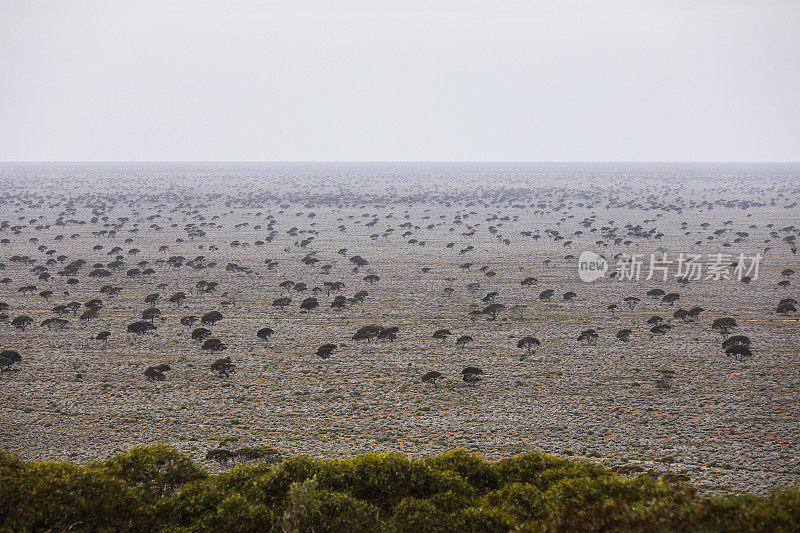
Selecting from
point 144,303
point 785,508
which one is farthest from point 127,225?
point 785,508

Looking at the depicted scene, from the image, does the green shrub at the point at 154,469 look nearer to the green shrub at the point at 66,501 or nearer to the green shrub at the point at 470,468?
the green shrub at the point at 66,501

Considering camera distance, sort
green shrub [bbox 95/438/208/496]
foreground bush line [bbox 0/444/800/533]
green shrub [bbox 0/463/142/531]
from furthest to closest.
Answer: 1. green shrub [bbox 95/438/208/496]
2. green shrub [bbox 0/463/142/531]
3. foreground bush line [bbox 0/444/800/533]

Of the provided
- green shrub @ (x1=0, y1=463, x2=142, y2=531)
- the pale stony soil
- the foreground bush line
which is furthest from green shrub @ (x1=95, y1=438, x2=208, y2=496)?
the pale stony soil

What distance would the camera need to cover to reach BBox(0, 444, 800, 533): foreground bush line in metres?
13.0

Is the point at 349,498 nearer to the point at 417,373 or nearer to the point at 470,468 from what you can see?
the point at 470,468

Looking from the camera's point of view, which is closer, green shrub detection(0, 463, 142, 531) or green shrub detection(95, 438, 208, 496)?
green shrub detection(0, 463, 142, 531)

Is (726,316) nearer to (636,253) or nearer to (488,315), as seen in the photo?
(488,315)

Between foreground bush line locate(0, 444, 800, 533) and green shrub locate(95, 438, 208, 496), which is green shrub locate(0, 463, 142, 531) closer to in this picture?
foreground bush line locate(0, 444, 800, 533)

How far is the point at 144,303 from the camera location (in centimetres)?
5147

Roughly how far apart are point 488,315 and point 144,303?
3508 cm

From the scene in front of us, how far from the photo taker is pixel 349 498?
50.6 ft

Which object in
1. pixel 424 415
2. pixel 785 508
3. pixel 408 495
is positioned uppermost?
pixel 785 508

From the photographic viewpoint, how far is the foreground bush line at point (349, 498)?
514 inches

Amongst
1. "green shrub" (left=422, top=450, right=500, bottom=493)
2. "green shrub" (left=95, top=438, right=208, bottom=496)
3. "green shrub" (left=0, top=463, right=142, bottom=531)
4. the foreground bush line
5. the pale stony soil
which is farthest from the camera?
the pale stony soil
